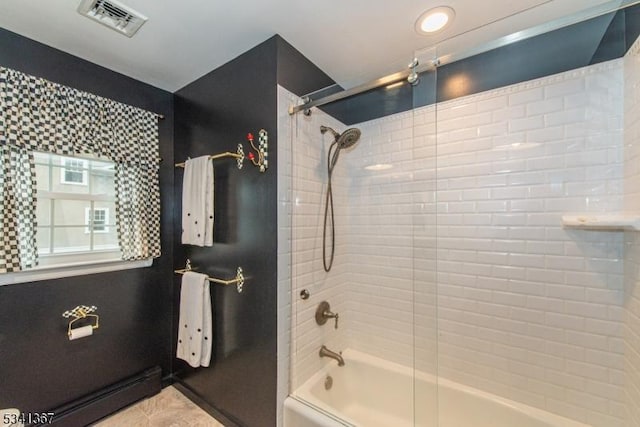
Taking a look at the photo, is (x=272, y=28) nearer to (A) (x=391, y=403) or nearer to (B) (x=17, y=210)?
(B) (x=17, y=210)

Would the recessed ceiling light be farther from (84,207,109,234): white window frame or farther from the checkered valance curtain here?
(84,207,109,234): white window frame

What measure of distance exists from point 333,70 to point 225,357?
2141 millimetres

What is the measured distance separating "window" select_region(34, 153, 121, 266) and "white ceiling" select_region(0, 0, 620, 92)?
726mm

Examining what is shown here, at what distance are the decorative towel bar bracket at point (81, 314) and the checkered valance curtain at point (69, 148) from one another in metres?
0.38

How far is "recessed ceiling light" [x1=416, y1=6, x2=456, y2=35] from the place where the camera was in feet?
4.47

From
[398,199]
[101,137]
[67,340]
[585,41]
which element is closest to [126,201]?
[101,137]

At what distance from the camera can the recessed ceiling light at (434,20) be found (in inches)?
53.7

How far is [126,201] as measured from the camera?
6.25 ft

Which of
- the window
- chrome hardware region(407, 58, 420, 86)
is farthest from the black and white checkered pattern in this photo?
chrome hardware region(407, 58, 420, 86)

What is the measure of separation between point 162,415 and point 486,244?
244cm

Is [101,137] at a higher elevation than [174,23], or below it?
below

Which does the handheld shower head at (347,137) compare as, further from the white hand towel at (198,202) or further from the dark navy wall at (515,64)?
the white hand towel at (198,202)

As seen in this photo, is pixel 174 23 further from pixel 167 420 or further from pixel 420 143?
pixel 167 420

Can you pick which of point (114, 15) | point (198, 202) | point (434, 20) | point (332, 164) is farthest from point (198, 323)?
point (434, 20)
